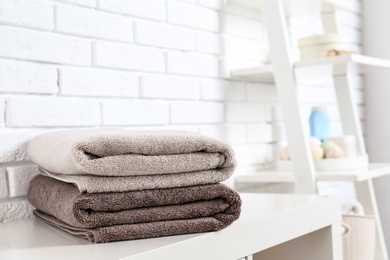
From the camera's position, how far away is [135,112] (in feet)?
4.84

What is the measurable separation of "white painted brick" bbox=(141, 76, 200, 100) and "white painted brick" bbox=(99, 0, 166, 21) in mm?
167

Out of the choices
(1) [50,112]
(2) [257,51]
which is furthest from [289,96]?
(1) [50,112]

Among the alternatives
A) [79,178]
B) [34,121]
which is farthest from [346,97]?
[79,178]

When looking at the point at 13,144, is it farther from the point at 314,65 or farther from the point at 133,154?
the point at 314,65

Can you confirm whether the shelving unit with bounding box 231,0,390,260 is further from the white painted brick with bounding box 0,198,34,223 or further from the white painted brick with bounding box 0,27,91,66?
the white painted brick with bounding box 0,198,34,223

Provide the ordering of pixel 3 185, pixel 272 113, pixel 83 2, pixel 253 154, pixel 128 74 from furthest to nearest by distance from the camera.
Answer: pixel 272 113
pixel 253 154
pixel 128 74
pixel 83 2
pixel 3 185

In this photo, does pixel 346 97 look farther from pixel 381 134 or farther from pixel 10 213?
pixel 10 213

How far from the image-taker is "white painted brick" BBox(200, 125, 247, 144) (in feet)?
5.64

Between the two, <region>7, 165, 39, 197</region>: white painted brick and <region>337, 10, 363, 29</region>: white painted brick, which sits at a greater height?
<region>337, 10, 363, 29</region>: white painted brick

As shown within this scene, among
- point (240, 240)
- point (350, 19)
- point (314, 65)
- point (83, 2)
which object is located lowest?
point (240, 240)

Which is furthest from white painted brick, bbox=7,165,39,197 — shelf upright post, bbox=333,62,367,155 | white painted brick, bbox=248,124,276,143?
shelf upright post, bbox=333,62,367,155

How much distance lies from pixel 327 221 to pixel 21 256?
0.70m

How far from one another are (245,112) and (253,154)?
0.14 metres

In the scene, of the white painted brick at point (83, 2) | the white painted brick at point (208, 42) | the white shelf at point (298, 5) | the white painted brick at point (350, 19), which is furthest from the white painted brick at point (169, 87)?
the white painted brick at point (350, 19)
